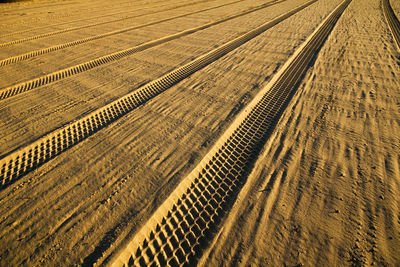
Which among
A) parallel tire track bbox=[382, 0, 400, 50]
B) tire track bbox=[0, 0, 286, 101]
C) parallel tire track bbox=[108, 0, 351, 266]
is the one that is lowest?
parallel tire track bbox=[108, 0, 351, 266]

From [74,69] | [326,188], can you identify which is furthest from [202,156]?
[74,69]

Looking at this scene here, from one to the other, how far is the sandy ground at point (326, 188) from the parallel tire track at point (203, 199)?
0.20 m

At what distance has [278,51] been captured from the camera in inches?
278

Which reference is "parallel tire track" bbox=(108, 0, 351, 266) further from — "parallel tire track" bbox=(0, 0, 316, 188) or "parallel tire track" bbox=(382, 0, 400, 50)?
"parallel tire track" bbox=(382, 0, 400, 50)

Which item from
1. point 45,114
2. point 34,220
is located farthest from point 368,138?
point 45,114

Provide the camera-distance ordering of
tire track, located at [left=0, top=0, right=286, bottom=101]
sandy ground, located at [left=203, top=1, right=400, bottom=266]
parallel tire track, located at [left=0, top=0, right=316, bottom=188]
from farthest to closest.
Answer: tire track, located at [left=0, top=0, right=286, bottom=101]
parallel tire track, located at [left=0, top=0, right=316, bottom=188]
sandy ground, located at [left=203, top=1, right=400, bottom=266]

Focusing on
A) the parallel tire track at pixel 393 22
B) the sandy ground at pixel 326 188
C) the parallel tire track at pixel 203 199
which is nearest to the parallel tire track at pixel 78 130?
the parallel tire track at pixel 203 199

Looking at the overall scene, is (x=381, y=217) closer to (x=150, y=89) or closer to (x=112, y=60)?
(x=150, y=89)

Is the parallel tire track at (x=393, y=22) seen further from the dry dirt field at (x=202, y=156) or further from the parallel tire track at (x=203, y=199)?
the parallel tire track at (x=203, y=199)

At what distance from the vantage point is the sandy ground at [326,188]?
225 cm

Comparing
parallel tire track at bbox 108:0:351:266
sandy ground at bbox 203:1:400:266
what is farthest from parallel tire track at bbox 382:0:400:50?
parallel tire track at bbox 108:0:351:266

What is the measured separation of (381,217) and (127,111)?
482 cm

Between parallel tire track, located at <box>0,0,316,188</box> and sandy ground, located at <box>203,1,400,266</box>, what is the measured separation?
3207 mm

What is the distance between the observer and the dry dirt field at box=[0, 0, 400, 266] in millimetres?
2348
